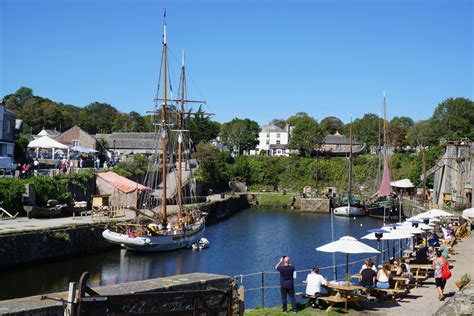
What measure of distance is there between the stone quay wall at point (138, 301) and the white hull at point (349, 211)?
2406 inches

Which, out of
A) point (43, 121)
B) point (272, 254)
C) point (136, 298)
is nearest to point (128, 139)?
point (43, 121)

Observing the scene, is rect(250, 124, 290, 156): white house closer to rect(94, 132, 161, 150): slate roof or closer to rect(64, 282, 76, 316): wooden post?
rect(94, 132, 161, 150): slate roof

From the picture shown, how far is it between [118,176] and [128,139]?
42741mm

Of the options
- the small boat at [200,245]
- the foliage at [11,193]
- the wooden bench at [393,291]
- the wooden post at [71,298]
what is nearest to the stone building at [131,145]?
the small boat at [200,245]

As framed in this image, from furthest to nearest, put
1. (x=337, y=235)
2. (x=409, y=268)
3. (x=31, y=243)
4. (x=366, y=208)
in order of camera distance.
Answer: (x=366, y=208), (x=337, y=235), (x=31, y=243), (x=409, y=268)

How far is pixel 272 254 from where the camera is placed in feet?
134

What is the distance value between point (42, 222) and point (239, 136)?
93086 mm

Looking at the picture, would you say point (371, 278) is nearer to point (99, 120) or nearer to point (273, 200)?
point (273, 200)

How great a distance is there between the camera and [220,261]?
123 feet

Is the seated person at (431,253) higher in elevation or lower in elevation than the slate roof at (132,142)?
lower

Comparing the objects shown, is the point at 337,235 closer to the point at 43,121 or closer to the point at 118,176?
the point at 118,176

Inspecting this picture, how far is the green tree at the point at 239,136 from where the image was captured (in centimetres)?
12962

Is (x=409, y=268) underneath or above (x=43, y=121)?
underneath

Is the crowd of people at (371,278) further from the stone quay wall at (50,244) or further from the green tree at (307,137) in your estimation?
the green tree at (307,137)
